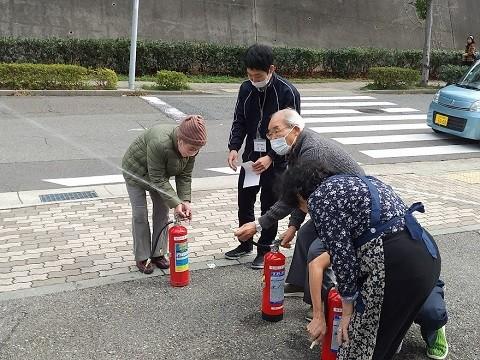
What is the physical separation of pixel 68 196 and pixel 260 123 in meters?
3.31

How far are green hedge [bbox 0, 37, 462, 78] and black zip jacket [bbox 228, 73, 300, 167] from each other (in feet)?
47.2

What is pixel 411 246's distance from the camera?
2932 mm

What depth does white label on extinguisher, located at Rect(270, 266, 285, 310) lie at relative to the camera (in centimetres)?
402

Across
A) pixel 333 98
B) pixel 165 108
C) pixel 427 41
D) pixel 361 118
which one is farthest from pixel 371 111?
pixel 427 41

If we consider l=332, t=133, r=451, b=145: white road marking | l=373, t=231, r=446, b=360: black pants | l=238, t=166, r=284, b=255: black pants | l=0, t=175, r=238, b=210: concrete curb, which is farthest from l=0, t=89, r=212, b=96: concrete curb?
l=373, t=231, r=446, b=360: black pants

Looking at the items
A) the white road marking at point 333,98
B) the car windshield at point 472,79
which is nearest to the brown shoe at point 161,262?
the car windshield at point 472,79

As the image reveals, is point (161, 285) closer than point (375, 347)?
No

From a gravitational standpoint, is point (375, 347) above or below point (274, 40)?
below

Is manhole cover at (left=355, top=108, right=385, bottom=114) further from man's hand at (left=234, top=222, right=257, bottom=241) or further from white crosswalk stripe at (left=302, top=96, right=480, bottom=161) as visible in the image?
man's hand at (left=234, top=222, right=257, bottom=241)

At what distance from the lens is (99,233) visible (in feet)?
19.1

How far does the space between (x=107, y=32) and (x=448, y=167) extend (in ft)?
52.2

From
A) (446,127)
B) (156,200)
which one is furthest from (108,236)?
(446,127)

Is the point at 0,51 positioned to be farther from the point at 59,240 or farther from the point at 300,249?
the point at 300,249

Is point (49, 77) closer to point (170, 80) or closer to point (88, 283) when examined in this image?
point (170, 80)
